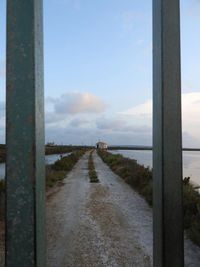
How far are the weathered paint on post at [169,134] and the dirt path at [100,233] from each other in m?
4.18

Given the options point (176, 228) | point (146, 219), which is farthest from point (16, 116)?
point (146, 219)

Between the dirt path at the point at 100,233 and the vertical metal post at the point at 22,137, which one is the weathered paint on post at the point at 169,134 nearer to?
the vertical metal post at the point at 22,137

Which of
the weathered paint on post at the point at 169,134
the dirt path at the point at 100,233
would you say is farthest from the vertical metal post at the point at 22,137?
the dirt path at the point at 100,233

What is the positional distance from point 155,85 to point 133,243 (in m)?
5.74

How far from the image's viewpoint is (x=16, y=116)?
1.62 meters

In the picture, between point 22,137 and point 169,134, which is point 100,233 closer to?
point 169,134

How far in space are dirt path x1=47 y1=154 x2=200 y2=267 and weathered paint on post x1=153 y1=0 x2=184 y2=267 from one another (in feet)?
13.7

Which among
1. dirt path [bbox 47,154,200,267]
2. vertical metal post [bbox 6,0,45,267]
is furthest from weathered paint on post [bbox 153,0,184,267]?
dirt path [bbox 47,154,200,267]

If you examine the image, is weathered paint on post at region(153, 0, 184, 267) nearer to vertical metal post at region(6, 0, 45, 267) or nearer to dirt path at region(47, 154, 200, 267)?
vertical metal post at region(6, 0, 45, 267)

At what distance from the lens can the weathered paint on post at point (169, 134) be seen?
186 cm

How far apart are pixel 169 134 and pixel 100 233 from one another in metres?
6.43

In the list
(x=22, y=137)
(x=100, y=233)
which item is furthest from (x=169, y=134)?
(x=100, y=233)

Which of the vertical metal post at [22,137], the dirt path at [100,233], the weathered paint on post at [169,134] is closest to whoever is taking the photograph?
the vertical metal post at [22,137]

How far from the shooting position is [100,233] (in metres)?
7.98
